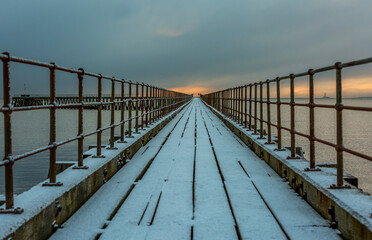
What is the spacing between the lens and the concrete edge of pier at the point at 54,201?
2.32 metres

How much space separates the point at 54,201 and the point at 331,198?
7.83ft

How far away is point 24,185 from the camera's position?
1220 centimetres

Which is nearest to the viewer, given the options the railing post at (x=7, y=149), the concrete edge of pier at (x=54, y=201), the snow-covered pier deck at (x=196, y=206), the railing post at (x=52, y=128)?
the concrete edge of pier at (x=54, y=201)

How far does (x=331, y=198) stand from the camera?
2.93 m

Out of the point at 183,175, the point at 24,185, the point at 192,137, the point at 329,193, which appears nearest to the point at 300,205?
the point at 329,193

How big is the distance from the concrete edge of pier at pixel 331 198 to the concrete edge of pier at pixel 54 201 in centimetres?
234

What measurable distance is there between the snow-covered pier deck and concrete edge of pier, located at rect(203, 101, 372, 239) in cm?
9

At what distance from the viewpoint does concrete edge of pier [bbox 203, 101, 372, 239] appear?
2463 millimetres

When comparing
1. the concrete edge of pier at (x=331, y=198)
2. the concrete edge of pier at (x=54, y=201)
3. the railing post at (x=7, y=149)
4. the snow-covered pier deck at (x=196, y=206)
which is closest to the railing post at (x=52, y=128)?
the concrete edge of pier at (x=54, y=201)

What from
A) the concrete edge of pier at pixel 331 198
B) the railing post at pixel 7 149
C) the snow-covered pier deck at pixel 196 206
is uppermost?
the railing post at pixel 7 149

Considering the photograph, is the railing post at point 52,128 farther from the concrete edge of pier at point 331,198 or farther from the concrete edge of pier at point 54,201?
the concrete edge of pier at point 331,198

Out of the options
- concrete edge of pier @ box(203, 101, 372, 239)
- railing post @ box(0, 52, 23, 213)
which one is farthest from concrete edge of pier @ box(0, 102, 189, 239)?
concrete edge of pier @ box(203, 101, 372, 239)

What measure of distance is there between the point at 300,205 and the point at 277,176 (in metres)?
1.20

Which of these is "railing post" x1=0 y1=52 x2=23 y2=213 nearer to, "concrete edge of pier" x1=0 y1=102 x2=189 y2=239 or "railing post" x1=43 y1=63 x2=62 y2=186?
"concrete edge of pier" x1=0 y1=102 x2=189 y2=239
